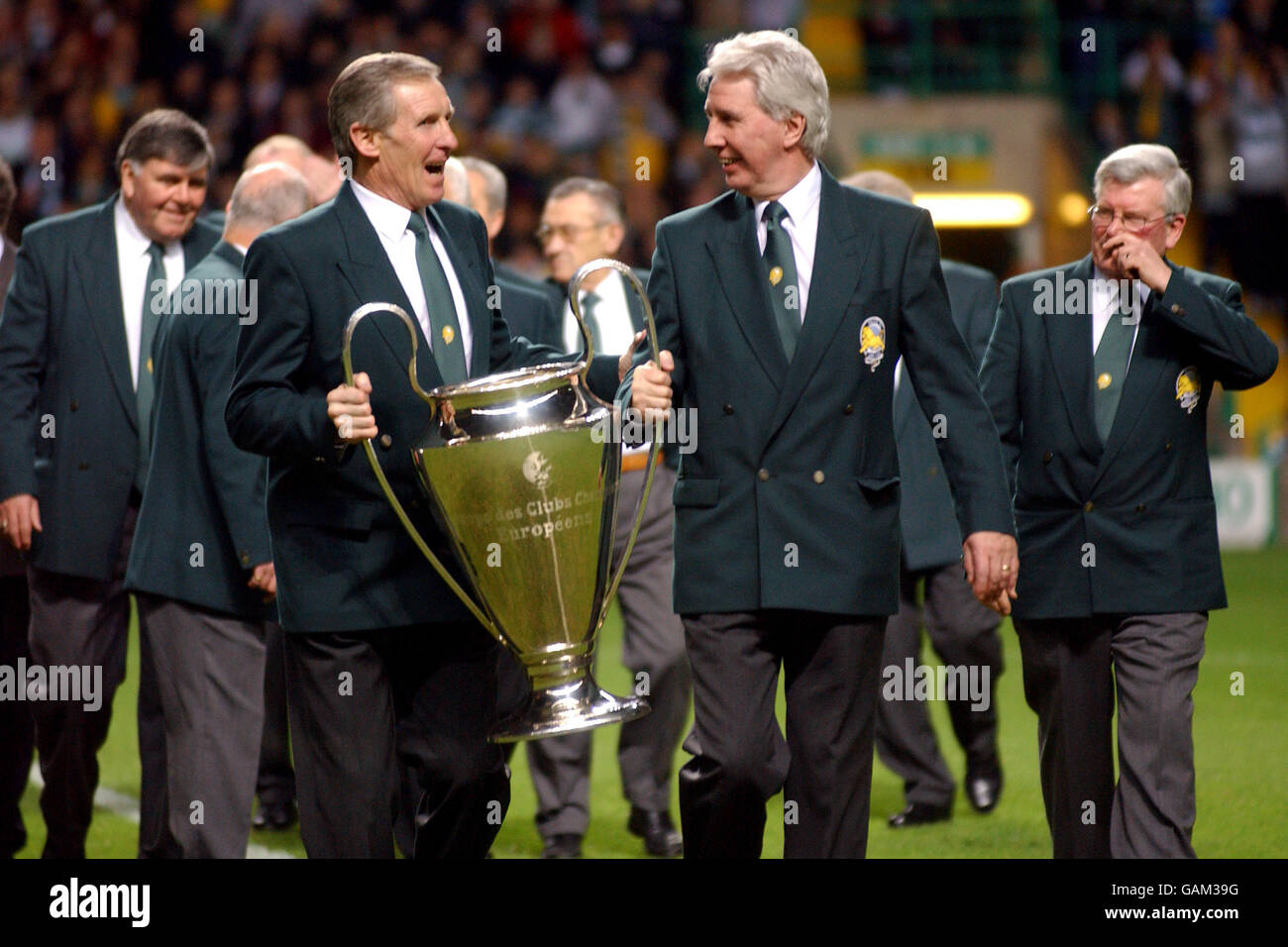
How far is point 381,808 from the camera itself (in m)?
→ 4.05

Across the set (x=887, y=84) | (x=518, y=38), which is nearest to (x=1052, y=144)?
(x=887, y=84)

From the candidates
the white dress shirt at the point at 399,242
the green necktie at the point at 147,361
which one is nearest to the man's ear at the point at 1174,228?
the white dress shirt at the point at 399,242

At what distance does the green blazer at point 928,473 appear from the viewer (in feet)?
20.8

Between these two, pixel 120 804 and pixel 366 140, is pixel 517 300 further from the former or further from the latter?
pixel 120 804

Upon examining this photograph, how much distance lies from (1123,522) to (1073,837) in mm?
768

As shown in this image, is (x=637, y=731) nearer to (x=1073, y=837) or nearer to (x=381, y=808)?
(x=1073, y=837)

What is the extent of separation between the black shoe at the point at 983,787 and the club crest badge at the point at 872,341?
2.76 metres

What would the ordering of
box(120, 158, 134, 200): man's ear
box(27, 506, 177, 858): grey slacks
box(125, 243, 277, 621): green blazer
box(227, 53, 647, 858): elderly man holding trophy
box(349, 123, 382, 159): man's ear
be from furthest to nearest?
box(120, 158, 134, 200): man's ear → box(27, 506, 177, 858): grey slacks → box(125, 243, 277, 621): green blazer → box(349, 123, 382, 159): man's ear → box(227, 53, 647, 858): elderly man holding trophy

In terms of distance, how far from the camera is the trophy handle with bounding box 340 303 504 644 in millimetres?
3656

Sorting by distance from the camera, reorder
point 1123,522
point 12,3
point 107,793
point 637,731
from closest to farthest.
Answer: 1. point 1123,522
2. point 637,731
3. point 107,793
4. point 12,3

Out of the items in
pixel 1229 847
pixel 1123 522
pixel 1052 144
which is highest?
pixel 1052 144

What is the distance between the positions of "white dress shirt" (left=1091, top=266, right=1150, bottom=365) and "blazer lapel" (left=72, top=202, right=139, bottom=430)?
2649mm

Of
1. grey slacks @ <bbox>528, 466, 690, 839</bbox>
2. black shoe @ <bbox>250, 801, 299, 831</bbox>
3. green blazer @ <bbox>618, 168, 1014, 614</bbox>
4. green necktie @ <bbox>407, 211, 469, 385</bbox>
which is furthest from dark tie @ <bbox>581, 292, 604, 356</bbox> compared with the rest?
green necktie @ <bbox>407, 211, 469, 385</bbox>

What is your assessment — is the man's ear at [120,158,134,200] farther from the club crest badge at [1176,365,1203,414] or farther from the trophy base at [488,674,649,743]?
the club crest badge at [1176,365,1203,414]
